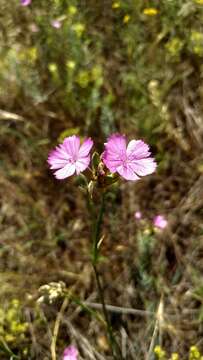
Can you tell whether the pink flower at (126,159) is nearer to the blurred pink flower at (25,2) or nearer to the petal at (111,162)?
the petal at (111,162)

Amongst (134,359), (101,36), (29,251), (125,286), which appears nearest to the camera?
(134,359)

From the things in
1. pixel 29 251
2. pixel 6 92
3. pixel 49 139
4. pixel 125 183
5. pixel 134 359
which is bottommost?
pixel 134 359

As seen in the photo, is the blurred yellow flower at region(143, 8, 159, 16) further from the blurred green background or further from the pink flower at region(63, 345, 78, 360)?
the pink flower at region(63, 345, 78, 360)

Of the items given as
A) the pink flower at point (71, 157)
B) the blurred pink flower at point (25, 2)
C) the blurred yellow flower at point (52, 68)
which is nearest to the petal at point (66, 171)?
the pink flower at point (71, 157)

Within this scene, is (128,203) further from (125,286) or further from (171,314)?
(171,314)

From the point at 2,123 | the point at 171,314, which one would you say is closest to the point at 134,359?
the point at 171,314

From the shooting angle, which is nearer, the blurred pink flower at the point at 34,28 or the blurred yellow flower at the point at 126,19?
the blurred yellow flower at the point at 126,19

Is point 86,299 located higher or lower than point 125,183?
lower
